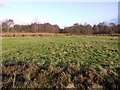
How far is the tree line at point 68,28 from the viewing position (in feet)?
227

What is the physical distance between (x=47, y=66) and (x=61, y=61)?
131 centimetres

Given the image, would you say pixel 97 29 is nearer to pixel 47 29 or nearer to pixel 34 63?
pixel 47 29

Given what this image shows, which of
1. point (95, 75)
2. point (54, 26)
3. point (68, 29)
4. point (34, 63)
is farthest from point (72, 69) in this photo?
point (54, 26)

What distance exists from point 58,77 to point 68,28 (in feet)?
212

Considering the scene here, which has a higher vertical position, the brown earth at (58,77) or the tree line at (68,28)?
the tree line at (68,28)

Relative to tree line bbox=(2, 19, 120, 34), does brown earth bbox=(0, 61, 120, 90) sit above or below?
below

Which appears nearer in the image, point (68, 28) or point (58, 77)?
point (58, 77)

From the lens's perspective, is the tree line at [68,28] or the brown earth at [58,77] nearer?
the brown earth at [58,77]

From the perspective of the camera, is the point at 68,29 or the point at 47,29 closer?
the point at 68,29

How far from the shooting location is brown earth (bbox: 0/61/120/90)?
10930 mm

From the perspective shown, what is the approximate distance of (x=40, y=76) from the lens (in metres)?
12.2

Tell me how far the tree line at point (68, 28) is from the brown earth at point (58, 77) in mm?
55128

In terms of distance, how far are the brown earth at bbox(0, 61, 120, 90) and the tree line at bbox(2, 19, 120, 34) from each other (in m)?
55.1

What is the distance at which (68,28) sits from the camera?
249ft
